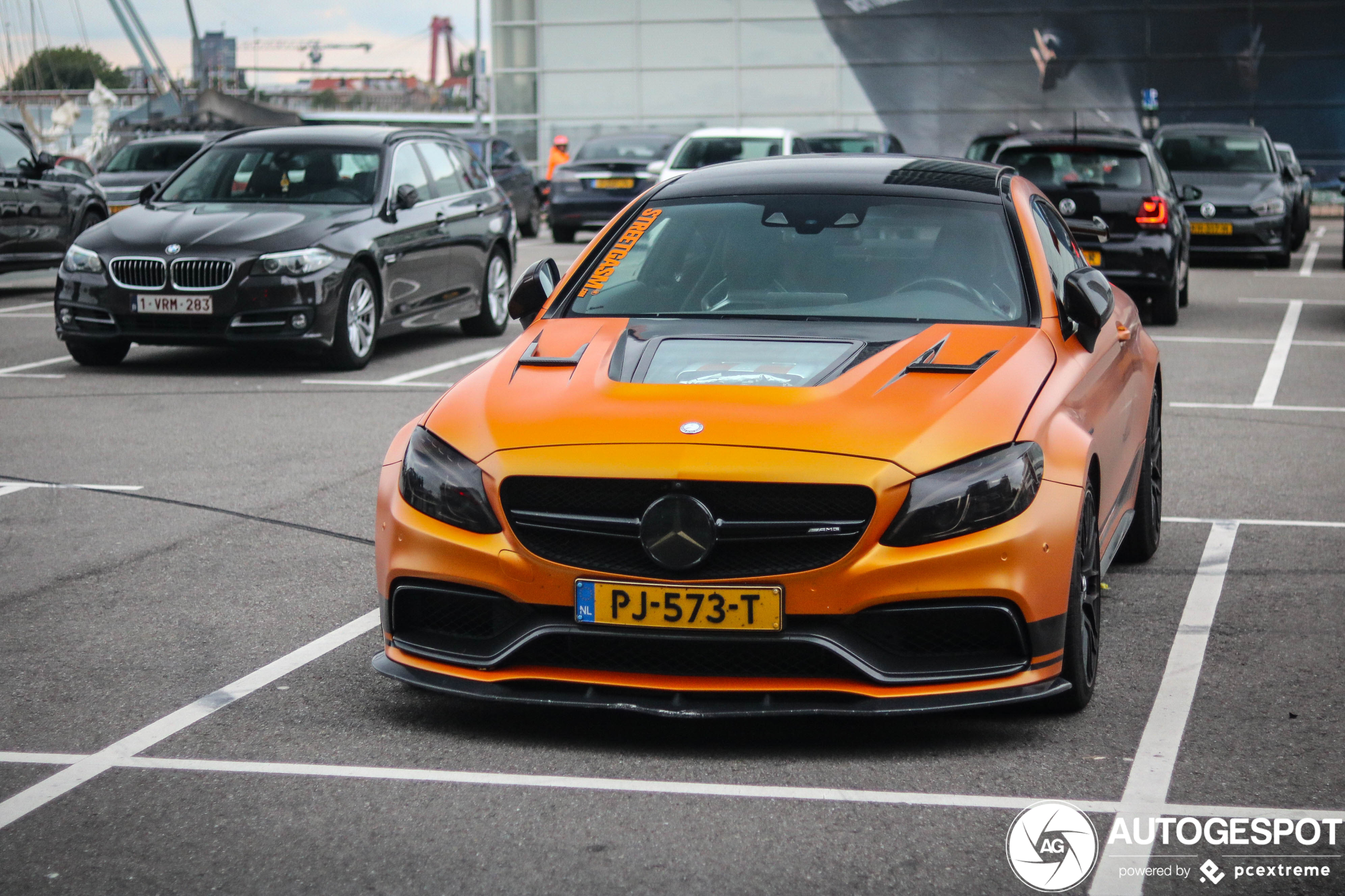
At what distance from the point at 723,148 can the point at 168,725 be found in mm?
19223

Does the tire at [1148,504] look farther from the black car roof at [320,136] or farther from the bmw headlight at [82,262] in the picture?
the black car roof at [320,136]

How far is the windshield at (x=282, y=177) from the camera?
12.4 m

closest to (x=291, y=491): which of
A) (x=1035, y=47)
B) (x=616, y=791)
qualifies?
(x=616, y=791)

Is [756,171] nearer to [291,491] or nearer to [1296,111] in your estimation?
[291,491]

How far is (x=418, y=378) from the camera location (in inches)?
461

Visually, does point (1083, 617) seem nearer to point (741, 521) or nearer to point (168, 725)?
point (741, 521)

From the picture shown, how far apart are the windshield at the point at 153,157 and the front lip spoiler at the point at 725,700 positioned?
2088 centimetres

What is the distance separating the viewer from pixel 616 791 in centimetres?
394

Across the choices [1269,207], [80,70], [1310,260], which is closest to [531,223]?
[1310,260]

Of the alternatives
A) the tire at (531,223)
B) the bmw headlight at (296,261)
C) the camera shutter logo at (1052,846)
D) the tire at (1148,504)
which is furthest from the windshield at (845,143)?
the camera shutter logo at (1052,846)

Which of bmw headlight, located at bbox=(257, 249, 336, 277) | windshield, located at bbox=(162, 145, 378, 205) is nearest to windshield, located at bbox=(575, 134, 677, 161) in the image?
windshield, located at bbox=(162, 145, 378, 205)

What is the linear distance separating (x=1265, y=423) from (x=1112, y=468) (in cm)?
510

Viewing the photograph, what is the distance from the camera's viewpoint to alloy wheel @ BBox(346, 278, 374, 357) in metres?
11.9

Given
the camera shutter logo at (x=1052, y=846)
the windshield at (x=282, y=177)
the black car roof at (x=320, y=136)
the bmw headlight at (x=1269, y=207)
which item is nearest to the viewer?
the camera shutter logo at (x=1052, y=846)
